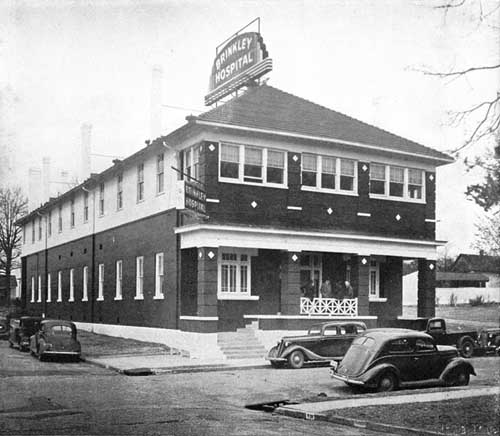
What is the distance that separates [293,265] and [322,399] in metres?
12.0

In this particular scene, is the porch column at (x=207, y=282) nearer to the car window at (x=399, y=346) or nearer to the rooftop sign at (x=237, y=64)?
the rooftop sign at (x=237, y=64)

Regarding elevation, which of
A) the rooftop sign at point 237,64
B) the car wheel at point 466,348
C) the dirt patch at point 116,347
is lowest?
the dirt patch at point 116,347

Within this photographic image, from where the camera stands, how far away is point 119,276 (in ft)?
112

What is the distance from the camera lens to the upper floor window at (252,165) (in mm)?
26094

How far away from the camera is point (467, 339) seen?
80.8ft

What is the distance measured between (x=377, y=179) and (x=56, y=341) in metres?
13.9

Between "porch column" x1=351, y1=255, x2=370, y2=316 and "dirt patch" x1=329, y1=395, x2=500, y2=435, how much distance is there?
1378 centimetres

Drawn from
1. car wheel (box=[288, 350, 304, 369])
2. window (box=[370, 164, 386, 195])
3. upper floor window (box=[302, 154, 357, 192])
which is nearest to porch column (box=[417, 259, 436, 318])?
window (box=[370, 164, 386, 195])

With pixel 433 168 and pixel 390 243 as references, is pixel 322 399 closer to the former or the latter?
pixel 390 243

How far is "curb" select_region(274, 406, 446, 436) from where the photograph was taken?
11.5 meters

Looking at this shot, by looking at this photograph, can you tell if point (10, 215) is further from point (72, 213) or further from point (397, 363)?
point (397, 363)

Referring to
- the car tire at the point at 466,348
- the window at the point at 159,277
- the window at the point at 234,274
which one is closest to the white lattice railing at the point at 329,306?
the window at the point at 234,274

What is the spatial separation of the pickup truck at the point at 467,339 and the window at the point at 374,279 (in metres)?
5.74

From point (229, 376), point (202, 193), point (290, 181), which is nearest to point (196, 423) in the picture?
point (229, 376)
